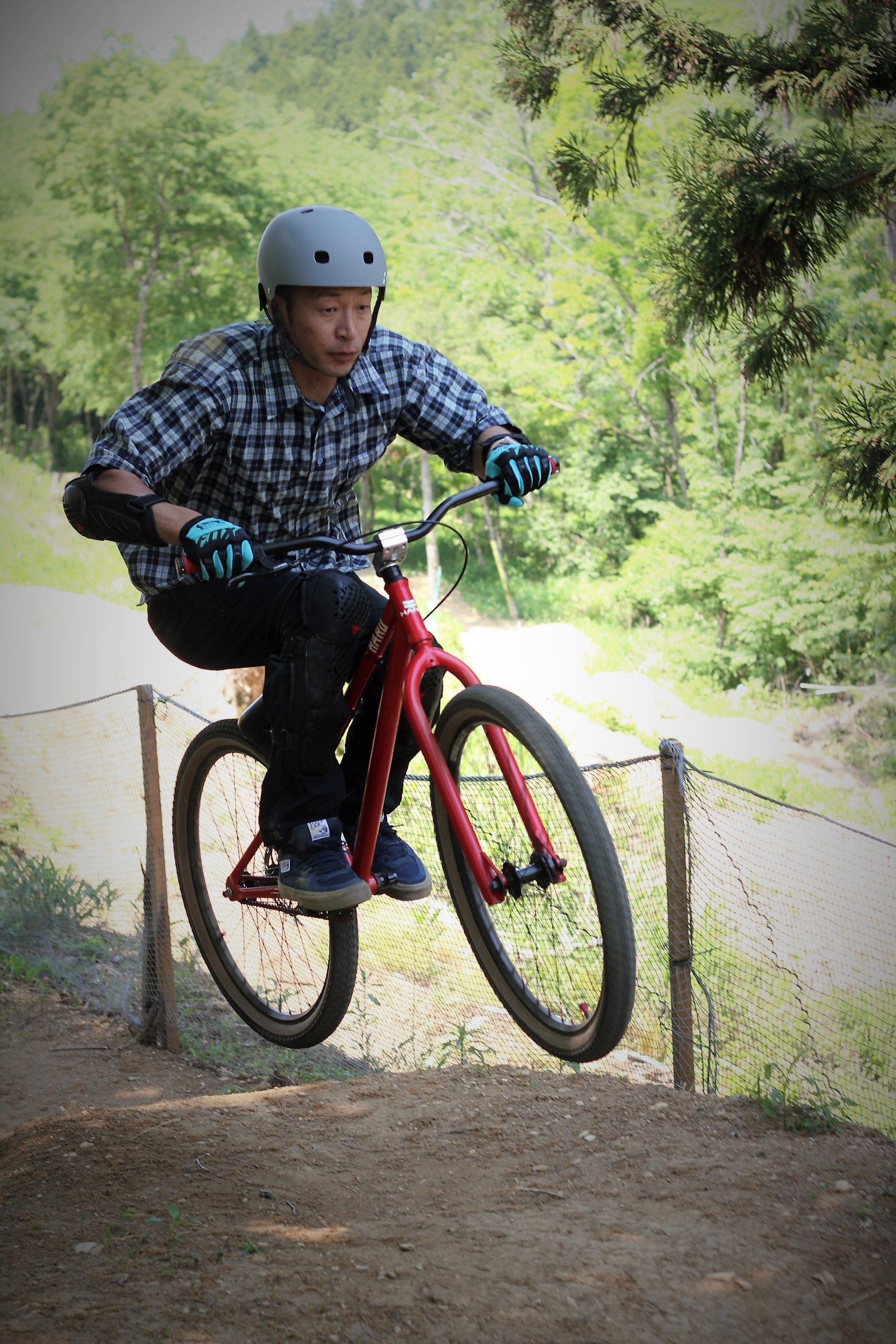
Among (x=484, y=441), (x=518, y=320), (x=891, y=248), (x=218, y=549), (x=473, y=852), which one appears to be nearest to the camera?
(x=218, y=549)

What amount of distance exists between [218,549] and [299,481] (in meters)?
0.63

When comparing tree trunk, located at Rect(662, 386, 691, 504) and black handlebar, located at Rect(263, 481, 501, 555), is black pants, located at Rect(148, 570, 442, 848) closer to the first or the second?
black handlebar, located at Rect(263, 481, 501, 555)

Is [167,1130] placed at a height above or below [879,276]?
below

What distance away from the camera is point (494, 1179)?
9.22 feet

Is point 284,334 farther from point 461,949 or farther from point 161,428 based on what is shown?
point 461,949

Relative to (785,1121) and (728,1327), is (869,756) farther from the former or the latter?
(728,1327)

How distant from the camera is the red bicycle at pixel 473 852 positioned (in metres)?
2.16

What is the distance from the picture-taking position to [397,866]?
266cm

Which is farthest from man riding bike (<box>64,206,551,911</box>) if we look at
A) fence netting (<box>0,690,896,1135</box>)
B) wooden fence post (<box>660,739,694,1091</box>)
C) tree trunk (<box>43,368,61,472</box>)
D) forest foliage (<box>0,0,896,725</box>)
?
tree trunk (<box>43,368,61,472</box>)

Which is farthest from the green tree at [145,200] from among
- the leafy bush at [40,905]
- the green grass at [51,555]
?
the leafy bush at [40,905]

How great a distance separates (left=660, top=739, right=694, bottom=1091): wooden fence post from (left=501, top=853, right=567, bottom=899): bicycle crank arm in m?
1.34

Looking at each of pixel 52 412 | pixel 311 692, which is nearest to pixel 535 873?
pixel 311 692

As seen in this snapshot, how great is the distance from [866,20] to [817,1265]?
416 centimetres

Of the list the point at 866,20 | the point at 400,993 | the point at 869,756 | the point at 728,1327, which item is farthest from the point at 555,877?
the point at 869,756
